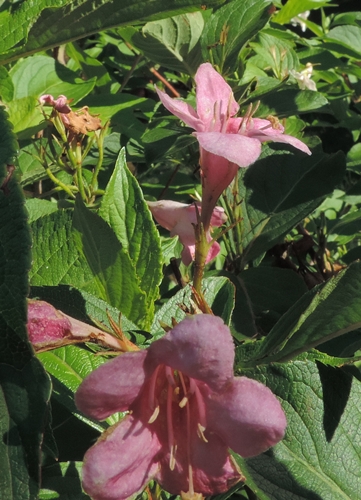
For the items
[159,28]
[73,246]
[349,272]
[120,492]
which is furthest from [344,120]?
[120,492]

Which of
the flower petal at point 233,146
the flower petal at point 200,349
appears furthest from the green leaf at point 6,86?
the flower petal at point 200,349

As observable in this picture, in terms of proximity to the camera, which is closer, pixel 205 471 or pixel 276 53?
pixel 205 471

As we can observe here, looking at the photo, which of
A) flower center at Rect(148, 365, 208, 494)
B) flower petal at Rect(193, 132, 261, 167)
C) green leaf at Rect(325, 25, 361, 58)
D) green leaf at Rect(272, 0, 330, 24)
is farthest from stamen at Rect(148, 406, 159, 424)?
green leaf at Rect(272, 0, 330, 24)

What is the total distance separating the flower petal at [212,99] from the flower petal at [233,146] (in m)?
0.09

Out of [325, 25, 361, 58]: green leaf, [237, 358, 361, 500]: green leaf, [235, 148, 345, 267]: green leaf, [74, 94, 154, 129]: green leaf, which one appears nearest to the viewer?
[237, 358, 361, 500]: green leaf

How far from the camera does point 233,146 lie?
0.77 m

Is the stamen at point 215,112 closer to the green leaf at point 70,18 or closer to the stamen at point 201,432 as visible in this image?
the green leaf at point 70,18

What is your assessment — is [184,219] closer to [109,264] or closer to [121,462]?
[109,264]

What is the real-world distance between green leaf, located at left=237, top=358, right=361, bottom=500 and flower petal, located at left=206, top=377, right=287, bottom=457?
0.08m

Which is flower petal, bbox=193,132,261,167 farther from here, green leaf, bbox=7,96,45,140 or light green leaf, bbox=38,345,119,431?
green leaf, bbox=7,96,45,140

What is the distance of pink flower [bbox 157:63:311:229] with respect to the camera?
0.78 metres

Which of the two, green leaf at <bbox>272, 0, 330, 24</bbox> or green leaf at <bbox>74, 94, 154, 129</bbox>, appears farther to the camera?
green leaf at <bbox>272, 0, 330, 24</bbox>

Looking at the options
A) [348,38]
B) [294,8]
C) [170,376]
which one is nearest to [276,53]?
[348,38]

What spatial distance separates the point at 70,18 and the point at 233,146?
249 millimetres
